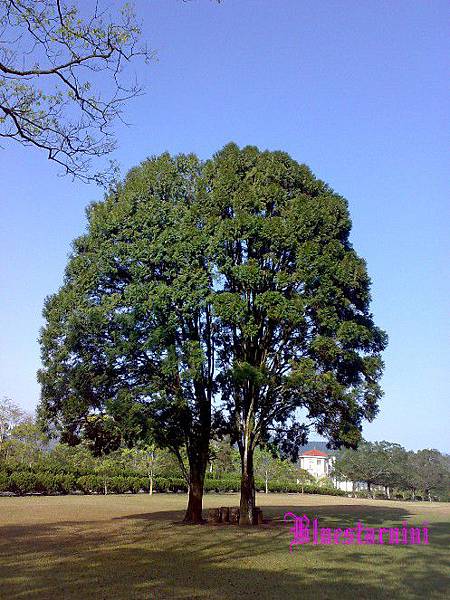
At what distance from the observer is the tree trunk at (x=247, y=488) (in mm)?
17828

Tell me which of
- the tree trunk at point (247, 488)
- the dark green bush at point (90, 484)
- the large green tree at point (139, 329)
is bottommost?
the dark green bush at point (90, 484)

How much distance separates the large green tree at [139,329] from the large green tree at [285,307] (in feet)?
3.12

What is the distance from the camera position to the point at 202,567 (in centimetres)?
970

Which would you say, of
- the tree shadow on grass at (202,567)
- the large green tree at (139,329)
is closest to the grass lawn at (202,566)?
the tree shadow on grass at (202,567)

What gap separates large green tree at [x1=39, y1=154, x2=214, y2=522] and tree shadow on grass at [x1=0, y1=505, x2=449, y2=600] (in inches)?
131

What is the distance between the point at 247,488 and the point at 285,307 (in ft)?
20.5

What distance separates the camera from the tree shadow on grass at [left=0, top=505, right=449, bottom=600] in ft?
25.5

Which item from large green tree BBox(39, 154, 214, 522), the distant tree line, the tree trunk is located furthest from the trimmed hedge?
the tree trunk

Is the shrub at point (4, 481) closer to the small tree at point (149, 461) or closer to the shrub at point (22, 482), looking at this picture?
the shrub at point (22, 482)

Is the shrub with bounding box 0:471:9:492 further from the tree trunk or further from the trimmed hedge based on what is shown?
the tree trunk

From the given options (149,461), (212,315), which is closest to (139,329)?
(212,315)

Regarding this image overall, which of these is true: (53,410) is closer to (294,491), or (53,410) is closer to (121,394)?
(121,394)

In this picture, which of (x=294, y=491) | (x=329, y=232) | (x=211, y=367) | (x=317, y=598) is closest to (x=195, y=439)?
(x=211, y=367)

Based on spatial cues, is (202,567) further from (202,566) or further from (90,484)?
(90,484)
